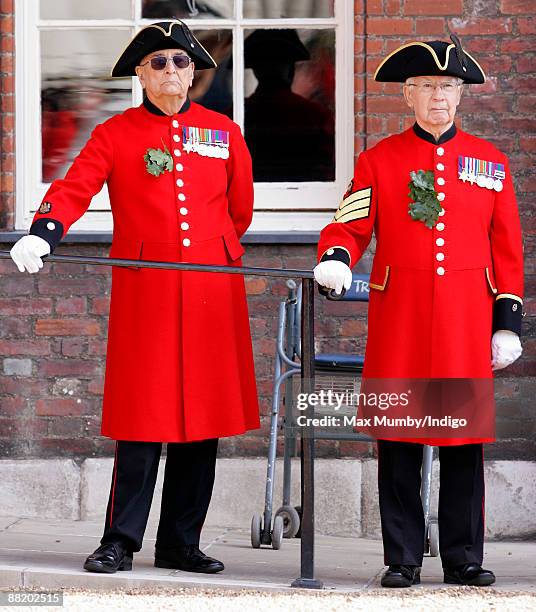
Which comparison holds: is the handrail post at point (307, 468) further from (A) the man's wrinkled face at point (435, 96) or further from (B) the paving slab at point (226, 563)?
(A) the man's wrinkled face at point (435, 96)

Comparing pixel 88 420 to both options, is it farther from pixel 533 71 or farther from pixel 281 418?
pixel 533 71

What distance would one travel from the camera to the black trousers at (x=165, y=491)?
5.05 m

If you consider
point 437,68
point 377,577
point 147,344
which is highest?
point 437,68

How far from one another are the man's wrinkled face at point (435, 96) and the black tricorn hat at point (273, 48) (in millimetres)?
1664

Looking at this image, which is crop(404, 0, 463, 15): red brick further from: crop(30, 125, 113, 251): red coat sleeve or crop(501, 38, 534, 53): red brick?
crop(30, 125, 113, 251): red coat sleeve

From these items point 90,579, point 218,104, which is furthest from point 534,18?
point 90,579

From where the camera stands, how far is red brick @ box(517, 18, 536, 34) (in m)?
6.27

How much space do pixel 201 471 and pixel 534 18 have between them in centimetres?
249

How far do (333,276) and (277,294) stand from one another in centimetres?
170

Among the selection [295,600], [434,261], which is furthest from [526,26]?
[295,600]

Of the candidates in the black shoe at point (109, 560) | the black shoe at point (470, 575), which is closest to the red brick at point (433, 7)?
the black shoe at point (470, 575)

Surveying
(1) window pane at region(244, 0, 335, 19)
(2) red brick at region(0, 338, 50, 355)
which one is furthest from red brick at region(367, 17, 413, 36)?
(2) red brick at region(0, 338, 50, 355)

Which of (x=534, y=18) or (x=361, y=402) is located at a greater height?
(x=534, y=18)

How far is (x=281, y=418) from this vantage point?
6336mm
